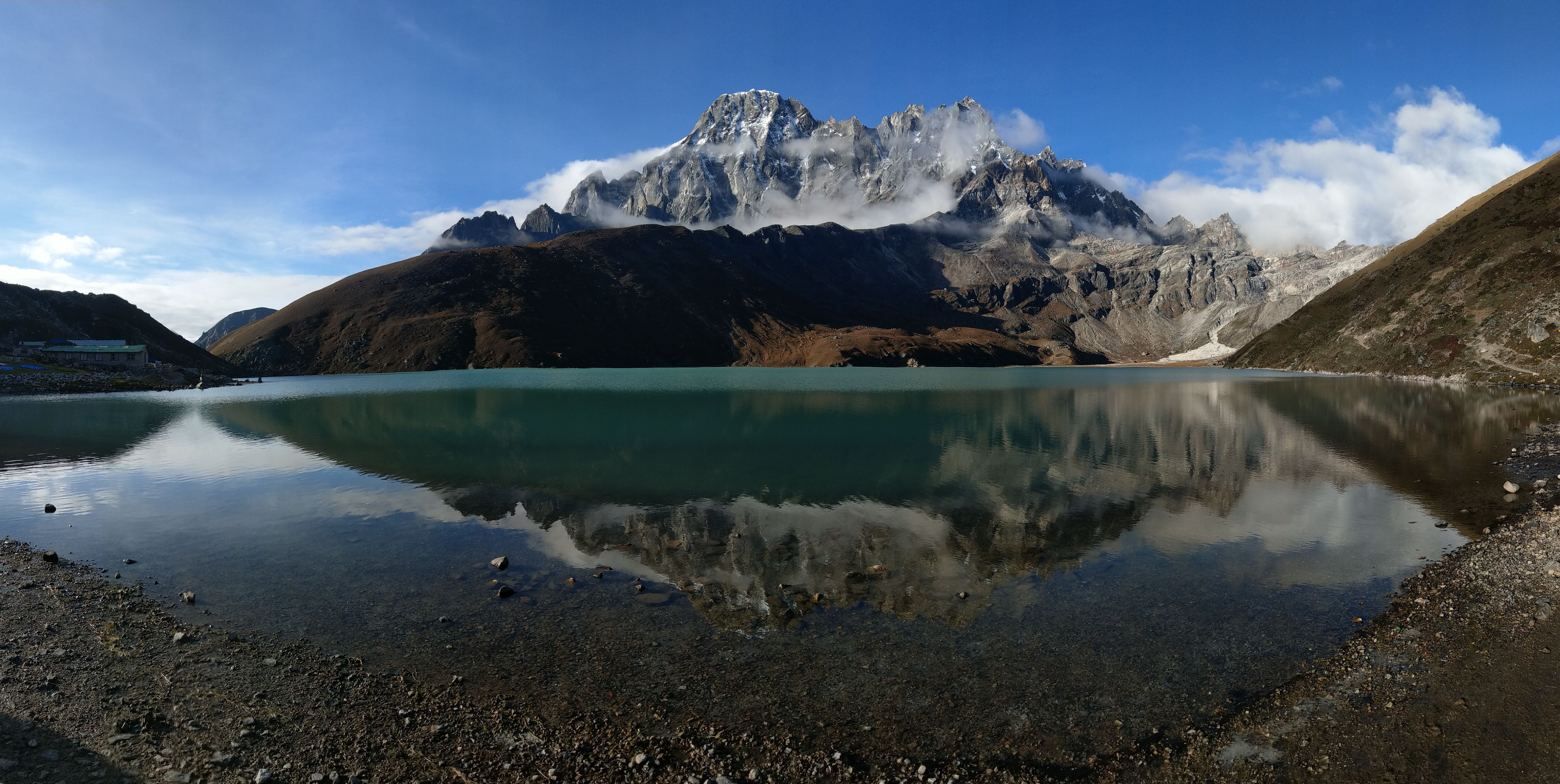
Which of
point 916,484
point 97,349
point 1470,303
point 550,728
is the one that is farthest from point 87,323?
point 1470,303

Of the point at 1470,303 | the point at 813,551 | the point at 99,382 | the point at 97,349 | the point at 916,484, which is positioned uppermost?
the point at 1470,303

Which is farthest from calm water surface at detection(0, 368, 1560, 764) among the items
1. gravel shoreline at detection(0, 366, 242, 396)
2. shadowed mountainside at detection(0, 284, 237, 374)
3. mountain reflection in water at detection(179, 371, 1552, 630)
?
shadowed mountainside at detection(0, 284, 237, 374)

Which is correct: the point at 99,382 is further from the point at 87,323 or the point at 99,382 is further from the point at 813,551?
the point at 813,551

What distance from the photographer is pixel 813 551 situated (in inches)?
873

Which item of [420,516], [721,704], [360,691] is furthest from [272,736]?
[420,516]

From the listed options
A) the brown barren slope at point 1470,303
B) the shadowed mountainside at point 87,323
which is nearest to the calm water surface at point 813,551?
the brown barren slope at point 1470,303

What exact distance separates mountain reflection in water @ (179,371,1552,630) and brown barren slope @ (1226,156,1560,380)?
59099 millimetres

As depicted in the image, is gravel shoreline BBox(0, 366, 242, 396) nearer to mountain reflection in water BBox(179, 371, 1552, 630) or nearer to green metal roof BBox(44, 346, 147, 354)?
green metal roof BBox(44, 346, 147, 354)

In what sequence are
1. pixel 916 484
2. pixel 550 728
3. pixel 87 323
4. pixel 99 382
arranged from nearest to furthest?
pixel 550 728, pixel 916 484, pixel 99 382, pixel 87 323

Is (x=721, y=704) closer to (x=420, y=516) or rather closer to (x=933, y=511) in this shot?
(x=933, y=511)

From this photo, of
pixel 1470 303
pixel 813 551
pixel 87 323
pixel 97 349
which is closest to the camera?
pixel 813 551

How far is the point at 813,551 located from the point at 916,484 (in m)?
12.7

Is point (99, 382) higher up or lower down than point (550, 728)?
higher up

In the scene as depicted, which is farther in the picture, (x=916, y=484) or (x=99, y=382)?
(x=99, y=382)
